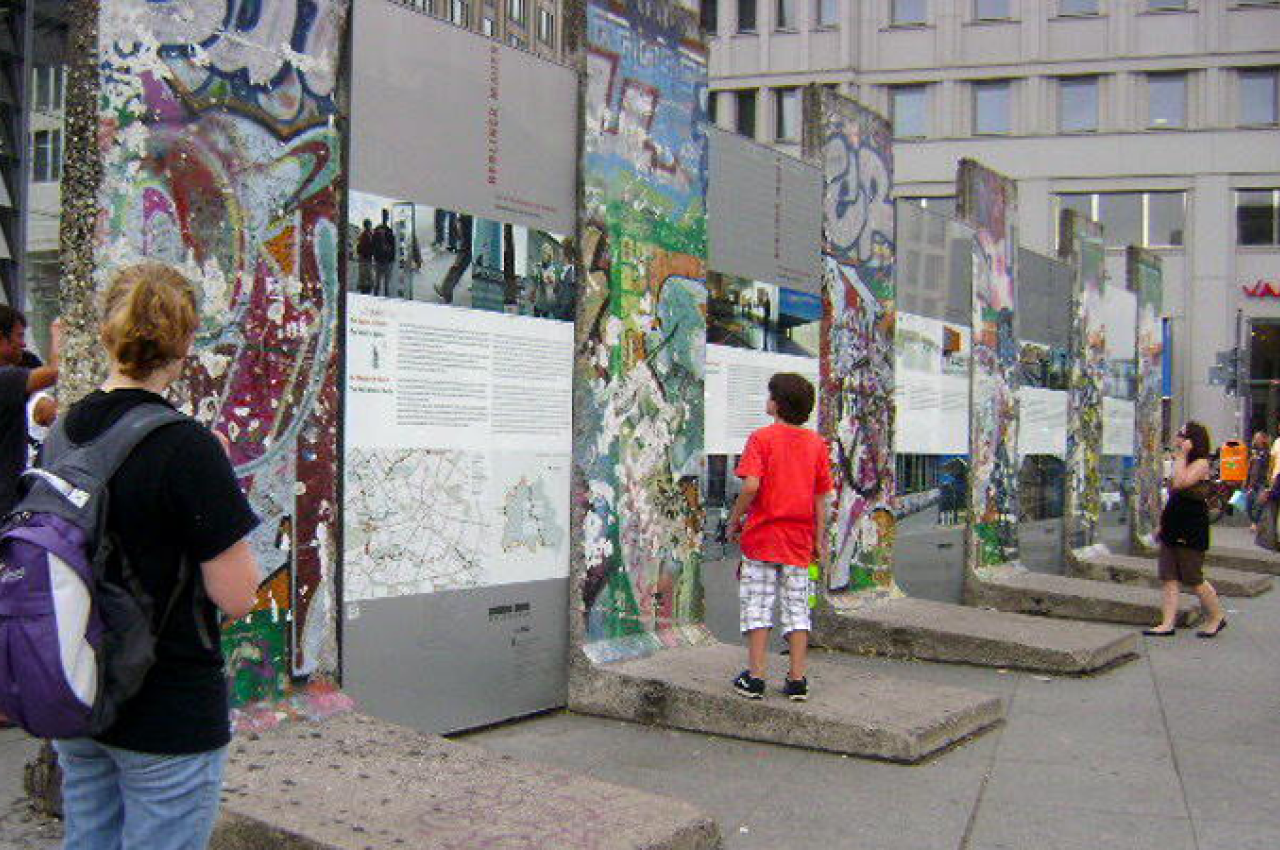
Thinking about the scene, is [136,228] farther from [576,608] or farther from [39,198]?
[39,198]

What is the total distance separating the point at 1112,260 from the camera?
3572 centimetres

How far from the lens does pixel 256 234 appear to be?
17.2ft

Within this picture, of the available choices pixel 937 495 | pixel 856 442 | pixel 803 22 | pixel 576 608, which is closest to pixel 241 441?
pixel 576 608

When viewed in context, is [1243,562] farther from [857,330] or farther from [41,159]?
[41,159]

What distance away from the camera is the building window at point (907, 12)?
4141 cm

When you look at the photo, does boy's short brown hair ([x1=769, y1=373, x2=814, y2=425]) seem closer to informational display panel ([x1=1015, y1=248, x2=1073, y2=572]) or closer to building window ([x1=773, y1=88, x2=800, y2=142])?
informational display panel ([x1=1015, y1=248, x2=1073, y2=572])

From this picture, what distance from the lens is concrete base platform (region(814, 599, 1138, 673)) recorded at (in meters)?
8.65

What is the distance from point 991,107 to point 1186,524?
32857 millimetres

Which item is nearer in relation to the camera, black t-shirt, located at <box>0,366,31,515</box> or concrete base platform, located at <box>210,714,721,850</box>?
concrete base platform, located at <box>210,714,721,850</box>

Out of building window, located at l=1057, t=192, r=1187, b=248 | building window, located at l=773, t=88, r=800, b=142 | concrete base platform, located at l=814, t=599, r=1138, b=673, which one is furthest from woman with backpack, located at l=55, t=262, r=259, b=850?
building window, located at l=773, t=88, r=800, b=142

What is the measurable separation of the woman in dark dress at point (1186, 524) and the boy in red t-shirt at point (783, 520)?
467cm

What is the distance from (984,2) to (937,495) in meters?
33.5

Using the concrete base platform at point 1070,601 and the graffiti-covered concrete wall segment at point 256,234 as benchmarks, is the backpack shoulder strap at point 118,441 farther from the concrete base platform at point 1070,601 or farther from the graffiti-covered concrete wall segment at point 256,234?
the concrete base platform at point 1070,601

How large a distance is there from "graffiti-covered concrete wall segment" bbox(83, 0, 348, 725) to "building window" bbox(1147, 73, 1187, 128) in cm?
3798
